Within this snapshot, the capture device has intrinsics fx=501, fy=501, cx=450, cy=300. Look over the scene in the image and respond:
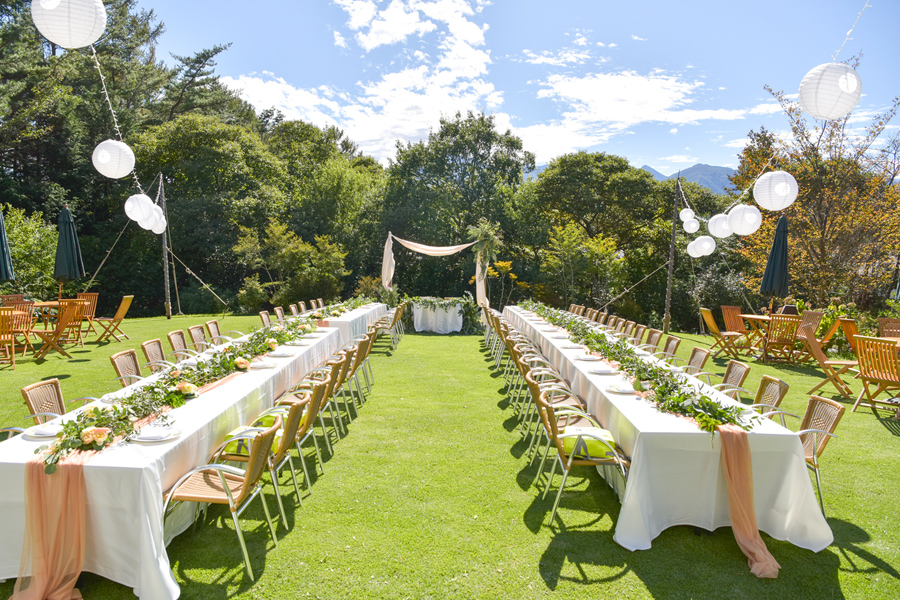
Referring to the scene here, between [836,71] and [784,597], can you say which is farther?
[836,71]

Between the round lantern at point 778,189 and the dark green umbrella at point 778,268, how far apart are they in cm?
284

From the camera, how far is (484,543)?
10.4ft

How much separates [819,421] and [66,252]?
479 inches

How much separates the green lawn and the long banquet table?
0.14 m

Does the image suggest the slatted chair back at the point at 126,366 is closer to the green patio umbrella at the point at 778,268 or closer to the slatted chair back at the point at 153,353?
the slatted chair back at the point at 153,353

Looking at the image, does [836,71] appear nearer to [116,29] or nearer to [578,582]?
[578,582]

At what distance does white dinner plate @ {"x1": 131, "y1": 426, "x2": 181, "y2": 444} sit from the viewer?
285 cm

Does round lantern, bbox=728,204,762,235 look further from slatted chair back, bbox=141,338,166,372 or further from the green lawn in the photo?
slatted chair back, bbox=141,338,166,372

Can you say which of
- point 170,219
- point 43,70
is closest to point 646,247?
point 170,219

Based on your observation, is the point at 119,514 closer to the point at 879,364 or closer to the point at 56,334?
the point at 56,334

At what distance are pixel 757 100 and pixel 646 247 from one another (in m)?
5.72

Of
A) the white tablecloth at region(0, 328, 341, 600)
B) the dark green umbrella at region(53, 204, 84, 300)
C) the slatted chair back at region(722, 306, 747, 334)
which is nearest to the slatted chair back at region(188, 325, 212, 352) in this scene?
the white tablecloth at region(0, 328, 341, 600)

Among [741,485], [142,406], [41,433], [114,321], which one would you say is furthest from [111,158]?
[741,485]

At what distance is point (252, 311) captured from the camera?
17.7 m
